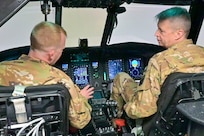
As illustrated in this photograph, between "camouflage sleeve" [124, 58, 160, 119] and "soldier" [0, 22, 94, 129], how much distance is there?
0.30 meters

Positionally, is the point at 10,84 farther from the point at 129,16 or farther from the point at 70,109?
the point at 129,16

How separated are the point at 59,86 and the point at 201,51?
34.7 inches

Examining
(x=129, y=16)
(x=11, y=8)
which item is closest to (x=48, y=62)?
Result: (x=11, y=8)

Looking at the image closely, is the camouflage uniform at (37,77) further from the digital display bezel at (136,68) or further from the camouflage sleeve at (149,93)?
the digital display bezel at (136,68)

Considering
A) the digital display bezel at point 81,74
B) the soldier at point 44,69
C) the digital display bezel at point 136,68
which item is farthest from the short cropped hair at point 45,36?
the digital display bezel at point 136,68

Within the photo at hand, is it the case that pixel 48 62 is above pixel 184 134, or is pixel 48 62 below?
above

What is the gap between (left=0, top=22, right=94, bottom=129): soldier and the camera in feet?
6.05

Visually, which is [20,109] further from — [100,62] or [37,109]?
[100,62]

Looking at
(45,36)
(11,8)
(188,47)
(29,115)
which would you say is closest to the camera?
(11,8)

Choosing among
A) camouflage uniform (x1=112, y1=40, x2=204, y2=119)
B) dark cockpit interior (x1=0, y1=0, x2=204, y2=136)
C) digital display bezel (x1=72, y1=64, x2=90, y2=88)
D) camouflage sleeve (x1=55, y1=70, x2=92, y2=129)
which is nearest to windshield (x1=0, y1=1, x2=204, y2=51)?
dark cockpit interior (x1=0, y1=0, x2=204, y2=136)

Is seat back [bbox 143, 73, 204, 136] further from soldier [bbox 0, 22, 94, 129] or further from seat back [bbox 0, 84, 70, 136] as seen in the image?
seat back [bbox 0, 84, 70, 136]

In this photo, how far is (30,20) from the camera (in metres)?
4.57

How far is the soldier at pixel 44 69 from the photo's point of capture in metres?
1.84

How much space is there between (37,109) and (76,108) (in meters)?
0.26
